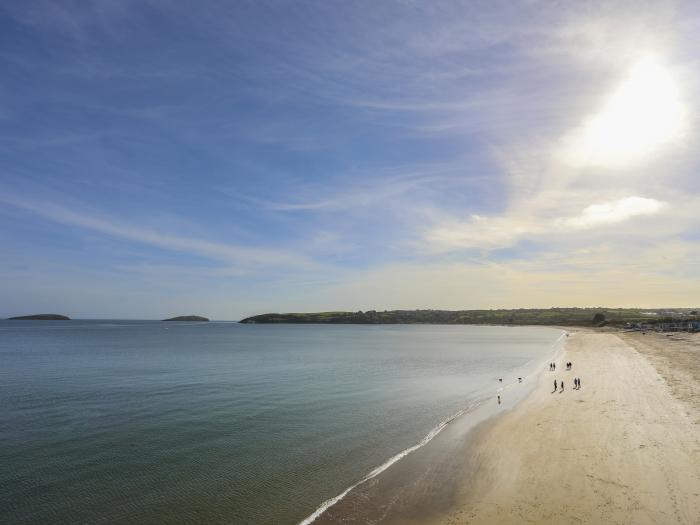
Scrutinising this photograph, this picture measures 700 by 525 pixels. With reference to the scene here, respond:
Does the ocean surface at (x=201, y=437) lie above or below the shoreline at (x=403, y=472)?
above

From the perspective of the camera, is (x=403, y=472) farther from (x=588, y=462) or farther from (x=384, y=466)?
(x=588, y=462)

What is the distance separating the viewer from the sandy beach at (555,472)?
56.8 feet

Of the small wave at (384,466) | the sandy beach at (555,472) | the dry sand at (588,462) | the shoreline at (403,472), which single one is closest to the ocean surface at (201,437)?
the small wave at (384,466)

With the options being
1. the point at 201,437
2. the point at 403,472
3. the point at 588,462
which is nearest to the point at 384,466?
the point at 403,472

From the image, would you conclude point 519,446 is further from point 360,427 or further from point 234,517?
point 234,517

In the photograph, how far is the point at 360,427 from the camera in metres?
30.9

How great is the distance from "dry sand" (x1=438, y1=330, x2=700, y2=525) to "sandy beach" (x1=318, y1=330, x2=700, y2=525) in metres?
0.05

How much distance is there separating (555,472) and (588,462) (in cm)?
Result: 276

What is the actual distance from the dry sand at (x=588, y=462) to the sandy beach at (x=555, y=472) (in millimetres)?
55

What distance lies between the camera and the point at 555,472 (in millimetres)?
21516

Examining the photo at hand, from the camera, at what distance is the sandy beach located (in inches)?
682


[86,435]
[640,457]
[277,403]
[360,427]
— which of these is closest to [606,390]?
[640,457]

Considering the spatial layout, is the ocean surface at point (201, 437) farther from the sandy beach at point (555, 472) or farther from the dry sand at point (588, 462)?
the dry sand at point (588, 462)

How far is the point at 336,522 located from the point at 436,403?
24854 millimetres
